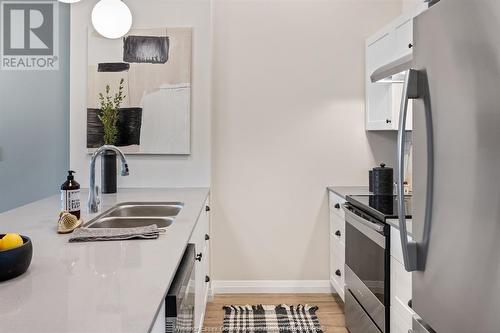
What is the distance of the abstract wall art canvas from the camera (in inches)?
130

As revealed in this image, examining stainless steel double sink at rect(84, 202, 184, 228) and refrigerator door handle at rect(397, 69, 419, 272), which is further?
stainless steel double sink at rect(84, 202, 184, 228)

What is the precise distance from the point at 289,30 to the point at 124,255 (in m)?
2.78

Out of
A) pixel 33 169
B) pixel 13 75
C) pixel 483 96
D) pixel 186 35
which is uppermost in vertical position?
pixel 186 35

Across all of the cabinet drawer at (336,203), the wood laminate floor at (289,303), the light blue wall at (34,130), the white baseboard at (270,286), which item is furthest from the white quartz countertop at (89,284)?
the white baseboard at (270,286)

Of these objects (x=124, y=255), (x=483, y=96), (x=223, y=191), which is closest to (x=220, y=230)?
(x=223, y=191)

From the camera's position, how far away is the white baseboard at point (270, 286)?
12.1 feet

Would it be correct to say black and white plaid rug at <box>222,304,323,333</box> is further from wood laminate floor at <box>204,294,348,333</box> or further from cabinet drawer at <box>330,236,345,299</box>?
cabinet drawer at <box>330,236,345,299</box>

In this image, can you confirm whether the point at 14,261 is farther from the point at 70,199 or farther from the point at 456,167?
the point at 456,167

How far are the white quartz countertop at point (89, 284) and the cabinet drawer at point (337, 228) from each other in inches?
63.6

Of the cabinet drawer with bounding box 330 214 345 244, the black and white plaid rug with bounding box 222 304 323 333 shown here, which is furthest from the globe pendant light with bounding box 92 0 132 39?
the black and white plaid rug with bounding box 222 304 323 333

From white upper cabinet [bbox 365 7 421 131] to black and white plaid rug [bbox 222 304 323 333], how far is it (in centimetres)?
147

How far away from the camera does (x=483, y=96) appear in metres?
0.92

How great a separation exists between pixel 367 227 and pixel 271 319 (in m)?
1.16

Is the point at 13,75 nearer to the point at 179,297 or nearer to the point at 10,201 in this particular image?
the point at 10,201
